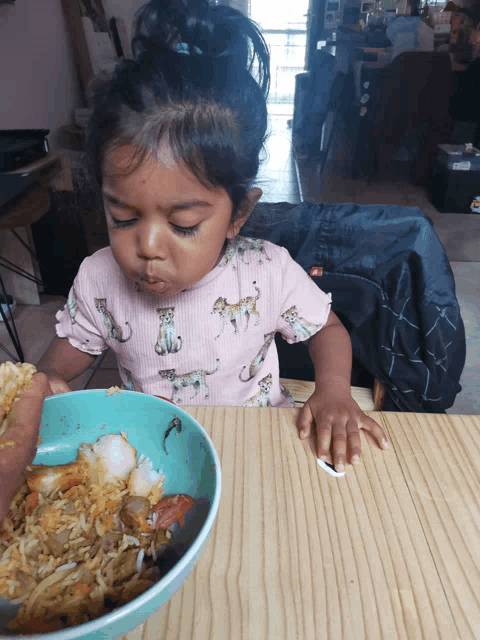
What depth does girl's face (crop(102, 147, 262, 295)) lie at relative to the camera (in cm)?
64

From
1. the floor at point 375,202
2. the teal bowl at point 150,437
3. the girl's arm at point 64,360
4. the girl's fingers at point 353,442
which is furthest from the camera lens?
the floor at point 375,202

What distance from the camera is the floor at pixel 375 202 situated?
2.02 meters

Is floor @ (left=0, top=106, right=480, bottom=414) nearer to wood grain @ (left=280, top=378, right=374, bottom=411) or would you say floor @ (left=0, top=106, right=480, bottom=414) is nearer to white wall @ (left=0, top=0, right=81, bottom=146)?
wood grain @ (left=280, top=378, right=374, bottom=411)

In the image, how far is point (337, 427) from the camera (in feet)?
2.25

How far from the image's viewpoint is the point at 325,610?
1.52 feet

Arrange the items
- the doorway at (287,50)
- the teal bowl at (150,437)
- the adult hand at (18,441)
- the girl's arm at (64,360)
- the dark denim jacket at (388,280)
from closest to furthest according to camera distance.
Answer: the adult hand at (18,441)
the teal bowl at (150,437)
the girl's arm at (64,360)
the dark denim jacket at (388,280)
the doorway at (287,50)

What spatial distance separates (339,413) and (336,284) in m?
0.51

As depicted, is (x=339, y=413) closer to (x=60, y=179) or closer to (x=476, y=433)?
(x=476, y=433)

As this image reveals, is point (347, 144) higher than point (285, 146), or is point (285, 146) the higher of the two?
point (285, 146)

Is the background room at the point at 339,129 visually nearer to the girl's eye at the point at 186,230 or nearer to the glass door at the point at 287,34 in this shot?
the glass door at the point at 287,34

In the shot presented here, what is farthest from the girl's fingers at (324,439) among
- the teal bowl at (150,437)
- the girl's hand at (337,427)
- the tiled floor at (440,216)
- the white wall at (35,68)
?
the white wall at (35,68)

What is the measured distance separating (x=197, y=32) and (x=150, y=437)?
0.58 m

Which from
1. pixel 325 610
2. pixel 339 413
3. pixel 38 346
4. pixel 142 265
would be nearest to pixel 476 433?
pixel 339 413

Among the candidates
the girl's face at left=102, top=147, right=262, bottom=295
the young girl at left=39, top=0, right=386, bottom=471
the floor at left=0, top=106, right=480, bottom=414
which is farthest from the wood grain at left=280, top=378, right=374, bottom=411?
the floor at left=0, top=106, right=480, bottom=414
